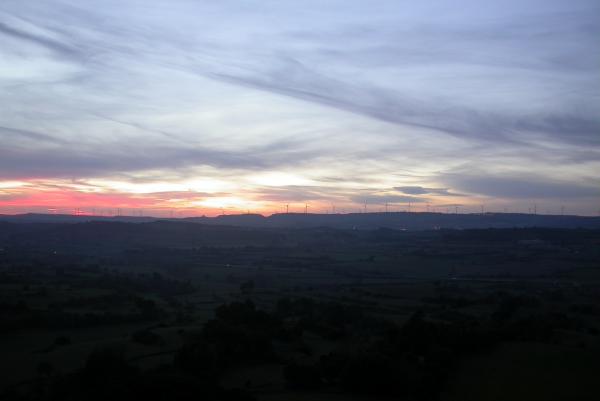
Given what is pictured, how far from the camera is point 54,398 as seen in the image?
18422 millimetres

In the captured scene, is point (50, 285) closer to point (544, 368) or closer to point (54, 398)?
point (54, 398)

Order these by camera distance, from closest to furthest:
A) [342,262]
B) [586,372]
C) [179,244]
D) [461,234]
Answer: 1. [586,372]
2. [342,262]
3. [461,234]
4. [179,244]

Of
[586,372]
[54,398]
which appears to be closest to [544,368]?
[586,372]

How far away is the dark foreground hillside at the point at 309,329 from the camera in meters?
21.0

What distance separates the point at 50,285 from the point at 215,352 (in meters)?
42.0

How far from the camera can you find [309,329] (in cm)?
3891

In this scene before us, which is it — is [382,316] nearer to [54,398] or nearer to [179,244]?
[54,398]

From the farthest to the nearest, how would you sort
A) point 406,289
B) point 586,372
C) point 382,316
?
1. point 406,289
2. point 382,316
3. point 586,372

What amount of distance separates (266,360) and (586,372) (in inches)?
578

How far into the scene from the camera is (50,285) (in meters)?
61.4

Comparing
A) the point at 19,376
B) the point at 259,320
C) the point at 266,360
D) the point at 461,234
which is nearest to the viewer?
the point at 19,376

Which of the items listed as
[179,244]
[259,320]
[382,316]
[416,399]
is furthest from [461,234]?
[416,399]

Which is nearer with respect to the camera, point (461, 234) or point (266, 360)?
point (266, 360)

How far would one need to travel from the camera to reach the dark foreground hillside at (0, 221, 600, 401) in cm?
2103
